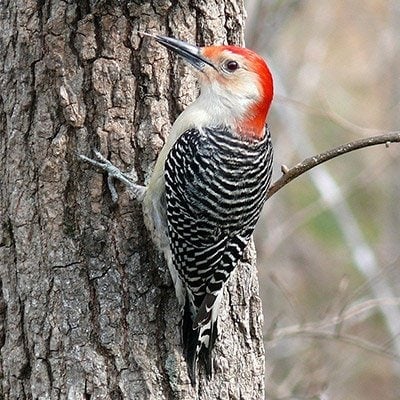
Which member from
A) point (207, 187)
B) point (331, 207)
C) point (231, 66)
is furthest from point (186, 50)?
point (331, 207)

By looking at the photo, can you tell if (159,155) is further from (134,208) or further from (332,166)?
(332,166)

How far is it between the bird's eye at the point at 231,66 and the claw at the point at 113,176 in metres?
0.62

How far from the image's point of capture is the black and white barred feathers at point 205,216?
3.51 metres

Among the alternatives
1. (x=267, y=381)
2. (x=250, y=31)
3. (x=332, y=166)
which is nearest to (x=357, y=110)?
(x=332, y=166)

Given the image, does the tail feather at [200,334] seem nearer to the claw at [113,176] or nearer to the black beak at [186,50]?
the claw at [113,176]

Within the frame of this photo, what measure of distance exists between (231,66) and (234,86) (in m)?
0.12

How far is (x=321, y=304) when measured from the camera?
8.51 meters

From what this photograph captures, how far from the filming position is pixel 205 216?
3.52m

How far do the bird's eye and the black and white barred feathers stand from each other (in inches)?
12.1

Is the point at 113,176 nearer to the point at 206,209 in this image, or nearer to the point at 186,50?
the point at 206,209

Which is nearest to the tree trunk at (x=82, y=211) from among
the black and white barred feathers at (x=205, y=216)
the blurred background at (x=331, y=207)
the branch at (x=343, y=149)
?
the black and white barred feathers at (x=205, y=216)

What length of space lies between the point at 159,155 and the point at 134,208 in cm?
24

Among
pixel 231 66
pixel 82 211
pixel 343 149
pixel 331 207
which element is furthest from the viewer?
pixel 331 207

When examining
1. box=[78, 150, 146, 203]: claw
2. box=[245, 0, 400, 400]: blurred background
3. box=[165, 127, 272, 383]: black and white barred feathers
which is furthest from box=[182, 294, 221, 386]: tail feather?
box=[245, 0, 400, 400]: blurred background
